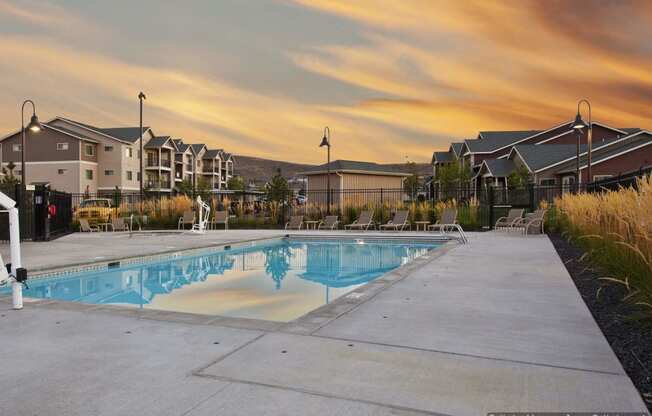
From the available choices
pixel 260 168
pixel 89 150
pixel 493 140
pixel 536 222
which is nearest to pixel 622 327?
pixel 536 222

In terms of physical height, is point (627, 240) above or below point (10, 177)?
below

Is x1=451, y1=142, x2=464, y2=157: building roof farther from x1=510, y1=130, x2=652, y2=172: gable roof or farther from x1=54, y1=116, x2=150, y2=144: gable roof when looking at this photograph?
x1=54, y1=116, x2=150, y2=144: gable roof

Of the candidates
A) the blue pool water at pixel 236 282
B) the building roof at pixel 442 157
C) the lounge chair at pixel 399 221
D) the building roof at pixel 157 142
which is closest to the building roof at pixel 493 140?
the building roof at pixel 442 157

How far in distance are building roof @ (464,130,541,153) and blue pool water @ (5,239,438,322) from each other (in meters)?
31.2

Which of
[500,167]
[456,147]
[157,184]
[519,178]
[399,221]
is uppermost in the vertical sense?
[456,147]

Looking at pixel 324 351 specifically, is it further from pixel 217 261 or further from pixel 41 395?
pixel 217 261

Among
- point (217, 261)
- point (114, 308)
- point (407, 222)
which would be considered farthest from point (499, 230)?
point (114, 308)

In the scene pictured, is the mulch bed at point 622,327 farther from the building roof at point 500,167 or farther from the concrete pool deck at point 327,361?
the building roof at point 500,167

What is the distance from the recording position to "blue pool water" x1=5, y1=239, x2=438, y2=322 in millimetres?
6074

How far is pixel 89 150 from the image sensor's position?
4303 cm

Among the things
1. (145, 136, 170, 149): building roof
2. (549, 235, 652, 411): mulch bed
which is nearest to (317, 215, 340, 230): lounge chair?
(549, 235, 652, 411): mulch bed

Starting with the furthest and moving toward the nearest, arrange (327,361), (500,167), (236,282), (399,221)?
1. (500,167)
2. (399,221)
3. (236,282)
4. (327,361)

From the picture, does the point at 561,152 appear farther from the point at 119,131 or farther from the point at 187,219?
the point at 119,131

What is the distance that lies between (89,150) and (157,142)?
302 inches
